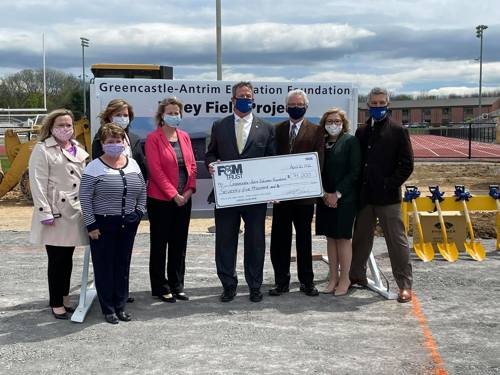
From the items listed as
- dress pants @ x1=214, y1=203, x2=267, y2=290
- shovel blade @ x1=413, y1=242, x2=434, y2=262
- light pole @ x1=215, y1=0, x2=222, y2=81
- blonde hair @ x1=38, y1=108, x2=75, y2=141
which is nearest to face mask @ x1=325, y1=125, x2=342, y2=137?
dress pants @ x1=214, y1=203, x2=267, y2=290

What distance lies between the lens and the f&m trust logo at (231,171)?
620cm

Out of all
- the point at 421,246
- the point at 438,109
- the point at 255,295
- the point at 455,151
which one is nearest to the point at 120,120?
the point at 255,295

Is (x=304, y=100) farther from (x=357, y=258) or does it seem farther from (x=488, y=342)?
(x=488, y=342)

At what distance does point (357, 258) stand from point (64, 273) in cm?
306

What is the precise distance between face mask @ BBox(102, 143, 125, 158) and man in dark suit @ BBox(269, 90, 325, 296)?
5.73 ft

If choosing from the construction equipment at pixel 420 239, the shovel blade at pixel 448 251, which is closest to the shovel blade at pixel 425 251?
the construction equipment at pixel 420 239

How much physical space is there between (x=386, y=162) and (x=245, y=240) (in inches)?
63.4

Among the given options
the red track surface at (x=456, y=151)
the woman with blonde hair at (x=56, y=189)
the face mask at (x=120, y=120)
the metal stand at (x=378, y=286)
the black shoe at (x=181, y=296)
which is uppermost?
the face mask at (x=120, y=120)

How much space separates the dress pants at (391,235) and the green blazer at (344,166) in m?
0.28

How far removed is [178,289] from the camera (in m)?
6.54

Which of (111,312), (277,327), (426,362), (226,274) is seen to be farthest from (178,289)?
(426,362)

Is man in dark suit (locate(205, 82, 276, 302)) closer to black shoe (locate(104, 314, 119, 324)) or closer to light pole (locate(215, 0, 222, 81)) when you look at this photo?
black shoe (locate(104, 314, 119, 324))

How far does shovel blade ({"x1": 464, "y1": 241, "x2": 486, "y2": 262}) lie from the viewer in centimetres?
844

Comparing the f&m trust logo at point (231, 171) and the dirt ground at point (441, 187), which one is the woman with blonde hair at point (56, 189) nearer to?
the f&m trust logo at point (231, 171)
